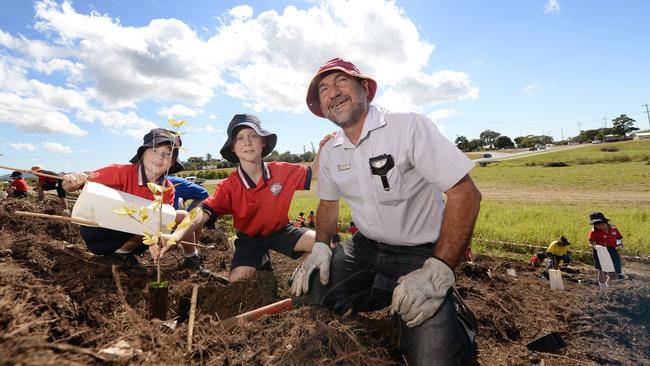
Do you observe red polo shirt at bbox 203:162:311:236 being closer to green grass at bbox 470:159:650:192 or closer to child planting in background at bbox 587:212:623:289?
child planting in background at bbox 587:212:623:289

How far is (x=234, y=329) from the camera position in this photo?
1.80 m

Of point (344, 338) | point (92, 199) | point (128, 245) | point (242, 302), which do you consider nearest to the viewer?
point (344, 338)

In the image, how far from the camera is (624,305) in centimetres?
329

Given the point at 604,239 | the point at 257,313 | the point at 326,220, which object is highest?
the point at 326,220

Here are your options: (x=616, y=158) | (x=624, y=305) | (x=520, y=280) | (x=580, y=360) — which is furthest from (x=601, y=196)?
(x=616, y=158)

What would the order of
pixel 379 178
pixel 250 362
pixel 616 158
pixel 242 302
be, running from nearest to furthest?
pixel 250 362 → pixel 379 178 → pixel 242 302 → pixel 616 158

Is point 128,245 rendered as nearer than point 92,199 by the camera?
No

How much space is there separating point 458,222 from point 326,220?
3.52 ft

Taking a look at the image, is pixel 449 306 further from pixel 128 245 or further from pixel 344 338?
pixel 128 245

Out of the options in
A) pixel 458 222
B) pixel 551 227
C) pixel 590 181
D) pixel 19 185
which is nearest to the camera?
pixel 458 222

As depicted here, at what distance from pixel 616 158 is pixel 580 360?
4422 centimetres

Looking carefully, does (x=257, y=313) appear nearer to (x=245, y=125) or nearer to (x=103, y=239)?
(x=245, y=125)

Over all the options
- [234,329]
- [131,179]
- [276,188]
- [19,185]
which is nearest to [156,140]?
[131,179]

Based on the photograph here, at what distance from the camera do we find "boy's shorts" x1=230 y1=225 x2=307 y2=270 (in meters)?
3.58
